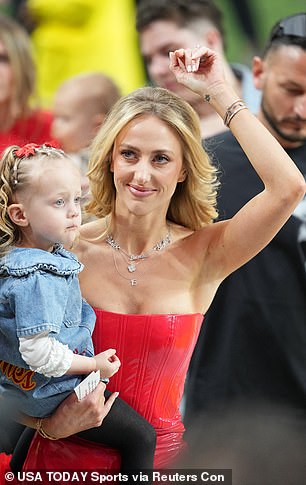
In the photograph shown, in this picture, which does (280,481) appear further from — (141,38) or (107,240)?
(141,38)

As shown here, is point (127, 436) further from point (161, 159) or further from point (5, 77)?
point (5, 77)

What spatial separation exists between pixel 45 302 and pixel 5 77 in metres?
3.04

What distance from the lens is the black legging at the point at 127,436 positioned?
2.84 metres

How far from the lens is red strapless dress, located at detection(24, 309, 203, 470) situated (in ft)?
9.58

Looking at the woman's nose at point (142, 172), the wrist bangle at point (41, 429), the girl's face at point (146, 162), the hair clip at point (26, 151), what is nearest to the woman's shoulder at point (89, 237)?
the girl's face at point (146, 162)

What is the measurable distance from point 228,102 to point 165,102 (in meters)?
0.18

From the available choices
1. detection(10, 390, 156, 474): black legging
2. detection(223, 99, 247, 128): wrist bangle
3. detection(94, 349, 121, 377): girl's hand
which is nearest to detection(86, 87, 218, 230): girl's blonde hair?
detection(223, 99, 247, 128): wrist bangle

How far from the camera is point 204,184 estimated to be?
3.06 m

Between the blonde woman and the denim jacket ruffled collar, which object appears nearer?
the denim jacket ruffled collar

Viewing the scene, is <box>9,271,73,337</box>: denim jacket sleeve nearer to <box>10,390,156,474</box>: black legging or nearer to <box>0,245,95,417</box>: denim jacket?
<box>0,245,95,417</box>: denim jacket

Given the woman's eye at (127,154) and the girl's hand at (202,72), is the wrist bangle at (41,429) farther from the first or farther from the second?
the girl's hand at (202,72)

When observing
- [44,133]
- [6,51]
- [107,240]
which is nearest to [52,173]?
[107,240]

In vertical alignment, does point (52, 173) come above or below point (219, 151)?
above

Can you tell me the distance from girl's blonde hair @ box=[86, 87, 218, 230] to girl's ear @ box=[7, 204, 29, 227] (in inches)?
13.7
